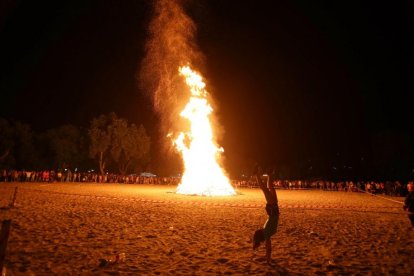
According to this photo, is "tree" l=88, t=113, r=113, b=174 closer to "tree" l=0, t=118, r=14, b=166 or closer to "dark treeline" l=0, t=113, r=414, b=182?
"dark treeline" l=0, t=113, r=414, b=182

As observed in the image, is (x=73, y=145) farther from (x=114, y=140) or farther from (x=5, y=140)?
(x=5, y=140)

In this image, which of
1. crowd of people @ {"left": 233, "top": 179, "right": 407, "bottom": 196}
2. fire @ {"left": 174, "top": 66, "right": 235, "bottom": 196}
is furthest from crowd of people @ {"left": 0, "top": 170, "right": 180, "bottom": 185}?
fire @ {"left": 174, "top": 66, "right": 235, "bottom": 196}

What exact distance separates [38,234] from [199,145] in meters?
23.0

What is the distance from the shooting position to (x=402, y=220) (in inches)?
602

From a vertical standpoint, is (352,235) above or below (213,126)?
below

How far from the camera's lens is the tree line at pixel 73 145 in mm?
55406

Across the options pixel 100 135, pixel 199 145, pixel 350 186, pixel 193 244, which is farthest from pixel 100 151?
pixel 193 244

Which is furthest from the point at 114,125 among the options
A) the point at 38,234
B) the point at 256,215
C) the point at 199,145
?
the point at 38,234

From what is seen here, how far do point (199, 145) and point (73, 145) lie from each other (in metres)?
35.6

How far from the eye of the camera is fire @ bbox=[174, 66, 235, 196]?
31672mm

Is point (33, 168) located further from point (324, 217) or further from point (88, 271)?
point (88, 271)

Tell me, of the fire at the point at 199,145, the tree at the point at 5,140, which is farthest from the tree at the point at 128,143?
the fire at the point at 199,145

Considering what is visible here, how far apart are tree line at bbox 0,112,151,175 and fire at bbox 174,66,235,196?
2923 cm

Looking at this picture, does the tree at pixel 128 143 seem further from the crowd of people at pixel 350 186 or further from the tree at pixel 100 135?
the crowd of people at pixel 350 186
